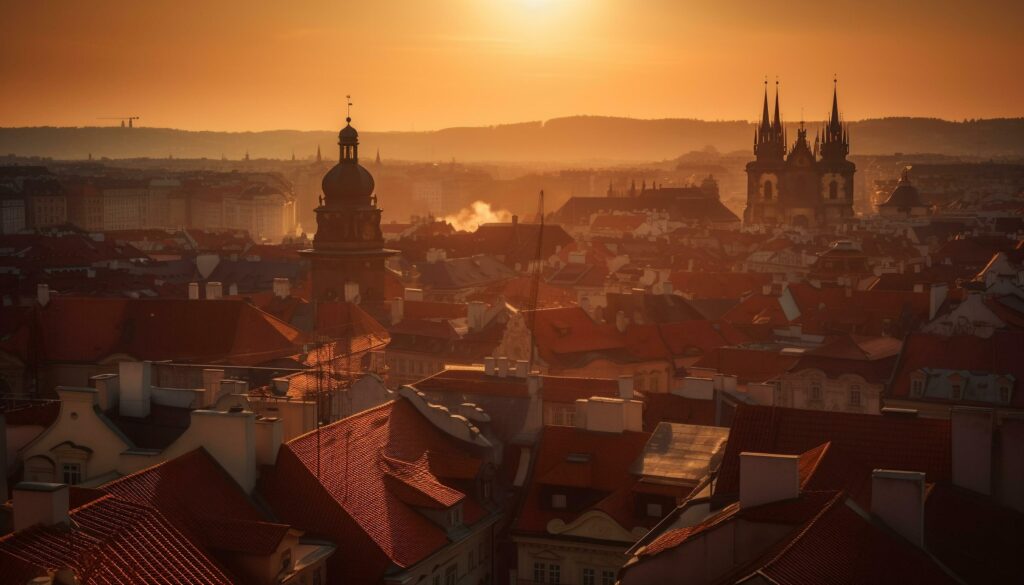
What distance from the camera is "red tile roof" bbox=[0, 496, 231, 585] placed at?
16.3 m

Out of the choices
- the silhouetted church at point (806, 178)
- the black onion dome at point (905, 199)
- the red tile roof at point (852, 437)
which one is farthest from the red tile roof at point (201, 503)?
the black onion dome at point (905, 199)

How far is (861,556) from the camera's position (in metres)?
17.0

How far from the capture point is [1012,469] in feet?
71.1

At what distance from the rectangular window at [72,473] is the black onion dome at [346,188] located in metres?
37.3

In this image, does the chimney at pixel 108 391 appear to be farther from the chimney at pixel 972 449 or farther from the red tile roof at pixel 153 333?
the red tile roof at pixel 153 333

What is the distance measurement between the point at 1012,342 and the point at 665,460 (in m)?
18.9

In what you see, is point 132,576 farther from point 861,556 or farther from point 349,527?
point 861,556

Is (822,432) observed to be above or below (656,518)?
above

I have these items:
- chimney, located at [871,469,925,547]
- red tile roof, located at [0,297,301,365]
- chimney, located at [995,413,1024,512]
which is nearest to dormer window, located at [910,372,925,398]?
red tile roof, located at [0,297,301,365]

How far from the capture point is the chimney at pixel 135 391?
90.7ft

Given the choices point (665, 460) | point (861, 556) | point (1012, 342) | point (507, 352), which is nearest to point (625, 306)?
point (507, 352)

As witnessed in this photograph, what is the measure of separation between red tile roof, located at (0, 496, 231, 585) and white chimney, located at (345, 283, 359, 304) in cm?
4269

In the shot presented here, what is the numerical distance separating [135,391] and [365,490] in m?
6.09

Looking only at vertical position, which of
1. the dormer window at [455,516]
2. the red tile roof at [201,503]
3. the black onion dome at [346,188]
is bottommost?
the dormer window at [455,516]
